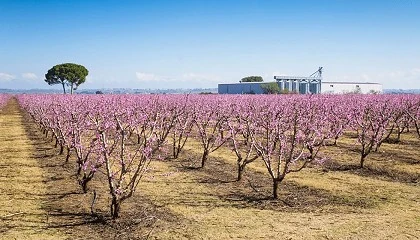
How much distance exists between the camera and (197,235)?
7.76 m

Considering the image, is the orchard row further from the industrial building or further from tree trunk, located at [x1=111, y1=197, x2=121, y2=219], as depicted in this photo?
the industrial building

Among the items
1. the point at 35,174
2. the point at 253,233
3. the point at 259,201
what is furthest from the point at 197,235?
the point at 35,174

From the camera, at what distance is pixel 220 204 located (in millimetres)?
9859

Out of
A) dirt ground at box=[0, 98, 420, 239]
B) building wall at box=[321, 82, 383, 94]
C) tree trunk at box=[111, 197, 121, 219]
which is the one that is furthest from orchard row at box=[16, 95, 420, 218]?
building wall at box=[321, 82, 383, 94]

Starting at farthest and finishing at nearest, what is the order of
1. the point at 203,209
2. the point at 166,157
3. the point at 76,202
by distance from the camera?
the point at 166,157 → the point at 76,202 → the point at 203,209

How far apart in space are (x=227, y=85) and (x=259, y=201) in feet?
345

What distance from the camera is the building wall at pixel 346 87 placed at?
104 metres

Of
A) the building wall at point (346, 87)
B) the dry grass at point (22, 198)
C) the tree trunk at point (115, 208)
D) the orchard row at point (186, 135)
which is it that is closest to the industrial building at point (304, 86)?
the building wall at point (346, 87)

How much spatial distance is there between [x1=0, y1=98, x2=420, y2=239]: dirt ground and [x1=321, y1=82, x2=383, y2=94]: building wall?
3513 inches

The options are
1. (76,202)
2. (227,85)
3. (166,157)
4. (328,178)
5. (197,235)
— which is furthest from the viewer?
(227,85)

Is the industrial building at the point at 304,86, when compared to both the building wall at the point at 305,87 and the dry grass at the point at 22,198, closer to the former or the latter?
the building wall at the point at 305,87

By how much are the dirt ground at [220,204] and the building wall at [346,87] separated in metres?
89.2

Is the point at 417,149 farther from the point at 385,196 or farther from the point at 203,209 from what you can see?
the point at 203,209

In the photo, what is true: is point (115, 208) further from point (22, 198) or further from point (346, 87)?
point (346, 87)
